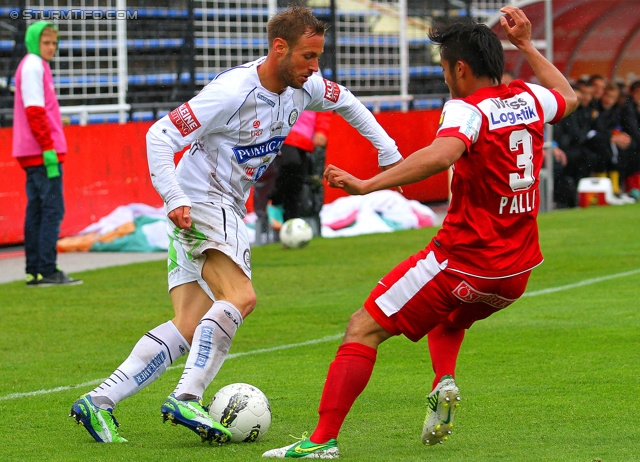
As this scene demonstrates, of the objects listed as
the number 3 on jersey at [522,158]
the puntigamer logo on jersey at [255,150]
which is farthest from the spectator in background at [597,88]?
the number 3 on jersey at [522,158]

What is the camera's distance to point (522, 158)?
480 cm

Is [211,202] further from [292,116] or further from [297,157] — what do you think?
[297,157]

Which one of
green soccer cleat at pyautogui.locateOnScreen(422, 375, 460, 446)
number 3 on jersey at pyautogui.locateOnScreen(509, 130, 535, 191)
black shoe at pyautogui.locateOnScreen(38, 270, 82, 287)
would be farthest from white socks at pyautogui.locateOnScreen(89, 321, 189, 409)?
black shoe at pyautogui.locateOnScreen(38, 270, 82, 287)

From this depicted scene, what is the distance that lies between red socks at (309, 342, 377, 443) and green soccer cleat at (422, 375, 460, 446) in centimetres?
33

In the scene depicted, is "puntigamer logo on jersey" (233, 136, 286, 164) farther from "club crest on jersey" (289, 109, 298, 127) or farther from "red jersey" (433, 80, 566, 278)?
"red jersey" (433, 80, 566, 278)

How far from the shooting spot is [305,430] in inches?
219

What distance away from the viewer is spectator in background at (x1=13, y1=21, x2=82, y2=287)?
36.1ft

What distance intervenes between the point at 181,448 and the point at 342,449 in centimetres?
72

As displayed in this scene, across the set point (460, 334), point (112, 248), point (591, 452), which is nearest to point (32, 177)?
point (112, 248)

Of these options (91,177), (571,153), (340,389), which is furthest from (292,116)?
(571,153)

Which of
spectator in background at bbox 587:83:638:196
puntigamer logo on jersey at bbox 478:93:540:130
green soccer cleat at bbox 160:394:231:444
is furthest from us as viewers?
spectator in background at bbox 587:83:638:196

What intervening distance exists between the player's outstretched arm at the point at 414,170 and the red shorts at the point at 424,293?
1.35 ft

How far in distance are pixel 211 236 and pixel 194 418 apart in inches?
33.4

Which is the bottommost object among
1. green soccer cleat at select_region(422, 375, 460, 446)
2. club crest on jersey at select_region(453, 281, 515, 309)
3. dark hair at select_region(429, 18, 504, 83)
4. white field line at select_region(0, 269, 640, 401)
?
white field line at select_region(0, 269, 640, 401)
